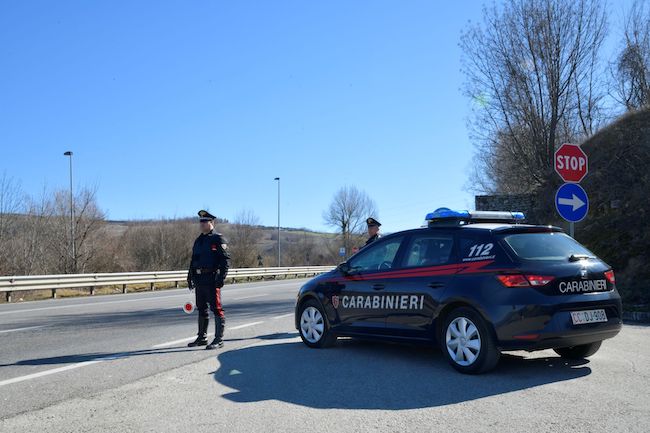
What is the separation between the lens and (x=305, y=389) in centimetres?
555

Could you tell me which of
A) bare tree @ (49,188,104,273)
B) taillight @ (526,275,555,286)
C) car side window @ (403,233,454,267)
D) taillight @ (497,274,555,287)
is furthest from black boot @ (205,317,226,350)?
bare tree @ (49,188,104,273)

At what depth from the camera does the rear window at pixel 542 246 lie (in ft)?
19.6

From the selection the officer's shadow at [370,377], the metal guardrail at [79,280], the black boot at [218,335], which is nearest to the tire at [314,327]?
the officer's shadow at [370,377]

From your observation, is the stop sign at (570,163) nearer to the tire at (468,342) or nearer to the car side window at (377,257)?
the car side window at (377,257)

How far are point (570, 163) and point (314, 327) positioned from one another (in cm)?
583

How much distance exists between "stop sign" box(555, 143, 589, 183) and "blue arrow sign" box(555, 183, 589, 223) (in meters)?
0.32

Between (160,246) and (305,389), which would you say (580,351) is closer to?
(305,389)

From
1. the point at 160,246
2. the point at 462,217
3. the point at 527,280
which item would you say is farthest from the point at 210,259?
the point at 160,246

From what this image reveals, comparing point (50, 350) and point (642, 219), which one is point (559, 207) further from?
point (50, 350)

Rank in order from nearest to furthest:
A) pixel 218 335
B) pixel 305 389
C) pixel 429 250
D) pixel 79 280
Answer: pixel 305 389, pixel 429 250, pixel 218 335, pixel 79 280

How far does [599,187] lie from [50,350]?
15.8 meters

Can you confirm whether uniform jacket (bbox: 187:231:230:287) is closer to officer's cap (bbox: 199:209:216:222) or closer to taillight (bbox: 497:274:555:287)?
officer's cap (bbox: 199:209:216:222)

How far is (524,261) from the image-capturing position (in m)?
5.82

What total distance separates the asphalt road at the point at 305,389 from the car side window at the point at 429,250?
121 centimetres
